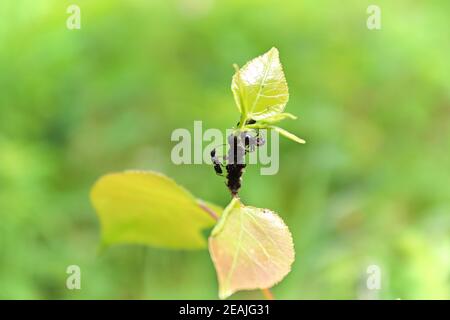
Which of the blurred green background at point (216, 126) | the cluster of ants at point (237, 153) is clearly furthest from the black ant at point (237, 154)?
the blurred green background at point (216, 126)

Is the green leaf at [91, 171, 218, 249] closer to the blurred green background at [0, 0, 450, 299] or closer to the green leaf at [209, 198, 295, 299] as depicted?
the green leaf at [209, 198, 295, 299]

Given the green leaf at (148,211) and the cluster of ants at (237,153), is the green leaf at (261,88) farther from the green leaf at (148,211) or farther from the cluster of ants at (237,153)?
the green leaf at (148,211)

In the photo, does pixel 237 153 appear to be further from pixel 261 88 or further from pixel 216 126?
pixel 216 126

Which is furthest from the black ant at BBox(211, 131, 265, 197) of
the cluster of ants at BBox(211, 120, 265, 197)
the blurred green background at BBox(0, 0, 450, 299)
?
the blurred green background at BBox(0, 0, 450, 299)

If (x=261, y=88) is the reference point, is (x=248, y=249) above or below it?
below

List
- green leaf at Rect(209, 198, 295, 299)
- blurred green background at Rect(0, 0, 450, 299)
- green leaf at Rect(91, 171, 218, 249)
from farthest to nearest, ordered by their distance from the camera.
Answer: blurred green background at Rect(0, 0, 450, 299), green leaf at Rect(91, 171, 218, 249), green leaf at Rect(209, 198, 295, 299)

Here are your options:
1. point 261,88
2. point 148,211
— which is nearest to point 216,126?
point 148,211
